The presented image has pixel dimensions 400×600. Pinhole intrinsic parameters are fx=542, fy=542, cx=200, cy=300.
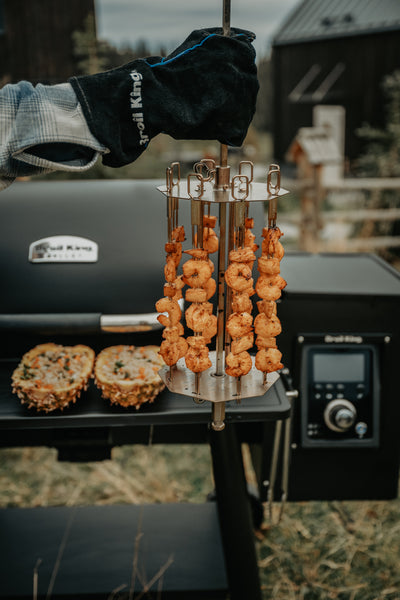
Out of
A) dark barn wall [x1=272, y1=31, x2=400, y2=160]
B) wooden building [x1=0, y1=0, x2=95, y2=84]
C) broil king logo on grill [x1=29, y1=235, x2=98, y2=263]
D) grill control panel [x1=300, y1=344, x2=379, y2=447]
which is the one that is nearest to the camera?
broil king logo on grill [x1=29, y1=235, x2=98, y2=263]

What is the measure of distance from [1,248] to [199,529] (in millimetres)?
1443

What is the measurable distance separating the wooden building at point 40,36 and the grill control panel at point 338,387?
4903 mm

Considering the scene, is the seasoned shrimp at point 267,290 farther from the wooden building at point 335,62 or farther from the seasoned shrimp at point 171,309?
the wooden building at point 335,62

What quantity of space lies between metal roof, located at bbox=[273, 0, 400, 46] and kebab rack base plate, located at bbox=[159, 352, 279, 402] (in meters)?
8.50

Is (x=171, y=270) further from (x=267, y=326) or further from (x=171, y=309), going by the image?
(x=267, y=326)

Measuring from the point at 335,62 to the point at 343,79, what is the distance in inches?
12.5

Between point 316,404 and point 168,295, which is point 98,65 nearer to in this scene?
point 316,404

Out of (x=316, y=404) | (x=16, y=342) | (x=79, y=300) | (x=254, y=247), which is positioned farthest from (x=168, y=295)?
(x=316, y=404)

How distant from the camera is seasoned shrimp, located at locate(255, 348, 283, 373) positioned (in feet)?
3.84

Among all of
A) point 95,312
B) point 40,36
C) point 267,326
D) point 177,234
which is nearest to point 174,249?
point 177,234

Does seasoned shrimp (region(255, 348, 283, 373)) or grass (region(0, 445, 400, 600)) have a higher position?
seasoned shrimp (region(255, 348, 283, 373))

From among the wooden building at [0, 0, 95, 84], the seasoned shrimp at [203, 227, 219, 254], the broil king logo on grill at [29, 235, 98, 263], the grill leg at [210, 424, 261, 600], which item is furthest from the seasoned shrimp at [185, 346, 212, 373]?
the wooden building at [0, 0, 95, 84]

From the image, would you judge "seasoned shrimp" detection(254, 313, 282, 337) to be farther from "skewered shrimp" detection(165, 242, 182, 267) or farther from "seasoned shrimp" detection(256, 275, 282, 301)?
"skewered shrimp" detection(165, 242, 182, 267)

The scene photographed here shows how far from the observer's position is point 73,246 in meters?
1.90
